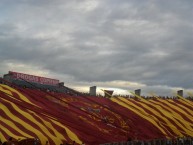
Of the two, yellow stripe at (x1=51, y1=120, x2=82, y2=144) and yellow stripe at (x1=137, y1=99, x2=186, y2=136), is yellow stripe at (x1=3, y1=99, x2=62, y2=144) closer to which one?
yellow stripe at (x1=51, y1=120, x2=82, y2=144)

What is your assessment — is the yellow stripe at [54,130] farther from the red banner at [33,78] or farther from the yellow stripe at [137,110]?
the red banner at [33,78]

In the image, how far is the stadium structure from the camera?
32219mm

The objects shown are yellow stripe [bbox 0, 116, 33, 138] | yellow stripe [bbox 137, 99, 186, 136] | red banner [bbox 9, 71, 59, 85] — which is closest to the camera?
yellow stripe [bbox 0, 116, 33, 138]

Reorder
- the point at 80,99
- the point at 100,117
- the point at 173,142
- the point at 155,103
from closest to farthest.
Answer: the point at 173,142 < the point at 100,117 < the point at 80,99 < the point at 155,103

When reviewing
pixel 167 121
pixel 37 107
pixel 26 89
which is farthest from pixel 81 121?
pixel 167 121

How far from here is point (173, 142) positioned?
1485 inches

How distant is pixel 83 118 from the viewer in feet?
135

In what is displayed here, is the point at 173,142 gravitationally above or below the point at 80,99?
below

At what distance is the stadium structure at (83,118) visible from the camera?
1268 inches

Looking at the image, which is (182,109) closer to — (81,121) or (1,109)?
(81,121)

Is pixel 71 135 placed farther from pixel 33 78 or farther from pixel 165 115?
pixel 33 78

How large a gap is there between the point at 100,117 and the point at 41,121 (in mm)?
11907

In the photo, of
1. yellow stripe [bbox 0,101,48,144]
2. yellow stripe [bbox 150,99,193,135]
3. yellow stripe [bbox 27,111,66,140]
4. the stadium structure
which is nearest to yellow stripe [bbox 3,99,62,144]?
the stadium structure

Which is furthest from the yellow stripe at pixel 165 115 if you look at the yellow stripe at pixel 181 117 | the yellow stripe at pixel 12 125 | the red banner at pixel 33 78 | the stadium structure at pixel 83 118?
the yellow stripe at pixel 12 125
